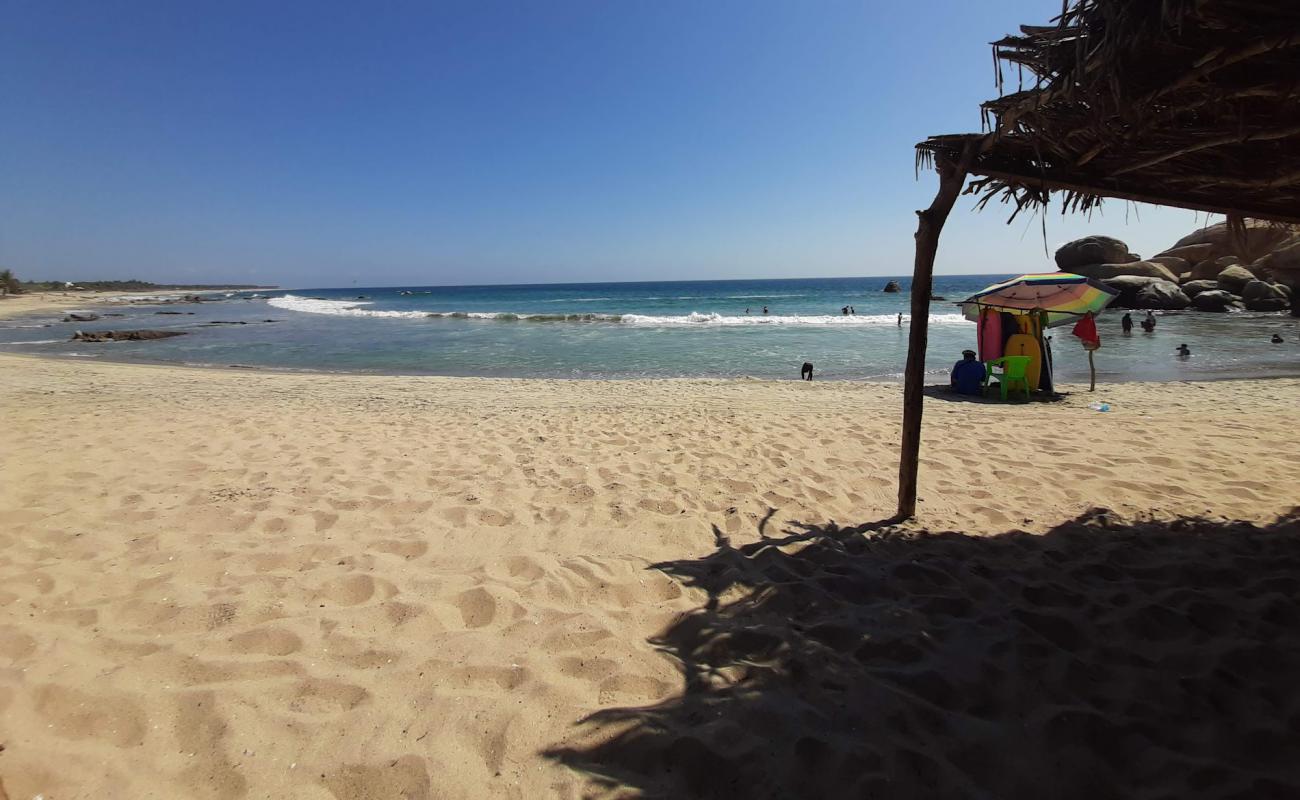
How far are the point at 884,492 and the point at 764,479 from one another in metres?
0.95

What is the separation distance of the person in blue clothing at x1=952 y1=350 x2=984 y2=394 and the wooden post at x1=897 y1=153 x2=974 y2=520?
656cm

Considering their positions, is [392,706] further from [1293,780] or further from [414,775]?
[1293,780]

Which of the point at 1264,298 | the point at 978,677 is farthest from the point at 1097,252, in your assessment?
the point at 978,677

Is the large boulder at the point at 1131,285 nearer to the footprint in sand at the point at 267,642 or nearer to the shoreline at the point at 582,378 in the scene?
the shoreline at the point at 582,378

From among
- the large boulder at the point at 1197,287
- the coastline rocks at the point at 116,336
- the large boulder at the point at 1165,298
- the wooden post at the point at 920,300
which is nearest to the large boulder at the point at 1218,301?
the large boulder at the point at 1165,298

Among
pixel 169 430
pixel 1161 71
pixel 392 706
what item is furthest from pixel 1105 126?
pixel 169 430

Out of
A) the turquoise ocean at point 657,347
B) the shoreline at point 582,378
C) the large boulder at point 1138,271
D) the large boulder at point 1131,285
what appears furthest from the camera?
the large boulder at point 1138,271

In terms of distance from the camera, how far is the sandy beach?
1959 mm

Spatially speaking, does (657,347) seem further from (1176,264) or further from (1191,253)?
(1191,253)

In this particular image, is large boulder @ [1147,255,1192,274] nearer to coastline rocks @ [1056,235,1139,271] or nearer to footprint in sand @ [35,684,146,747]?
coastline rocks @ [1056,235,1139,271]

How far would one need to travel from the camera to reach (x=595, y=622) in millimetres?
2744

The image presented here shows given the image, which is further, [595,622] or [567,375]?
[567,375]

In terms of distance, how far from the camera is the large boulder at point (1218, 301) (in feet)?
83.4

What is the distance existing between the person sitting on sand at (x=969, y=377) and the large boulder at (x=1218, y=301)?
1018 inches
